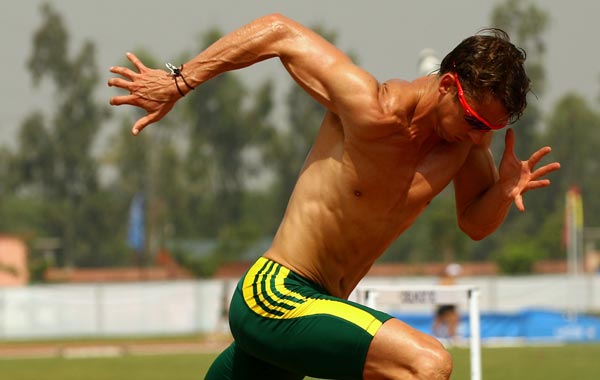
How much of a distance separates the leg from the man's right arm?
105 cm

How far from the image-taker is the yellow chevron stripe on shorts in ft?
16.6

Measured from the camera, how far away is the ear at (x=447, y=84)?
17.3ft

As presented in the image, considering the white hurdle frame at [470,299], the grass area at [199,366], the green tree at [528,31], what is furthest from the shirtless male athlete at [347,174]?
the green tree at [528,31]

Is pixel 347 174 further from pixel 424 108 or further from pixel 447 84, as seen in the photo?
pixel 447 84

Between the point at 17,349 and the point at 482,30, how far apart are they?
88.2 ft

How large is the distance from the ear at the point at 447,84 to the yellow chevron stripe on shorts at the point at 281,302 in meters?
1.04

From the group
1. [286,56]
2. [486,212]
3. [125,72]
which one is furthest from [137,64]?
[486,212]

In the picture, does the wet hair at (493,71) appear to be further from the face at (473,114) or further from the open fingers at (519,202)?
the open fingers at (519,202)

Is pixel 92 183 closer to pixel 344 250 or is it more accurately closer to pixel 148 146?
pixel 148 146

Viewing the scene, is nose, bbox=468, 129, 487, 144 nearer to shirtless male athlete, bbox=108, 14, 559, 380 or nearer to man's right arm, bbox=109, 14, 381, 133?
shirtless male athlete, bbox=108, 14, 559, 380

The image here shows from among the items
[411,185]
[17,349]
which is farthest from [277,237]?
[17,349]

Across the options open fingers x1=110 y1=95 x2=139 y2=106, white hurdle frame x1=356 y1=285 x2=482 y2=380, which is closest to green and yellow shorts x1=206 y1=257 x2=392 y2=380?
open fingers x1=110 y1=95 x2=139 y2=106

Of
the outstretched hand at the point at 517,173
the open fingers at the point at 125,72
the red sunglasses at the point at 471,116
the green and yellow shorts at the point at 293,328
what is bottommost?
the green and yellow shorts at the point at 293,328

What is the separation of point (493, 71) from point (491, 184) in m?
0.98
